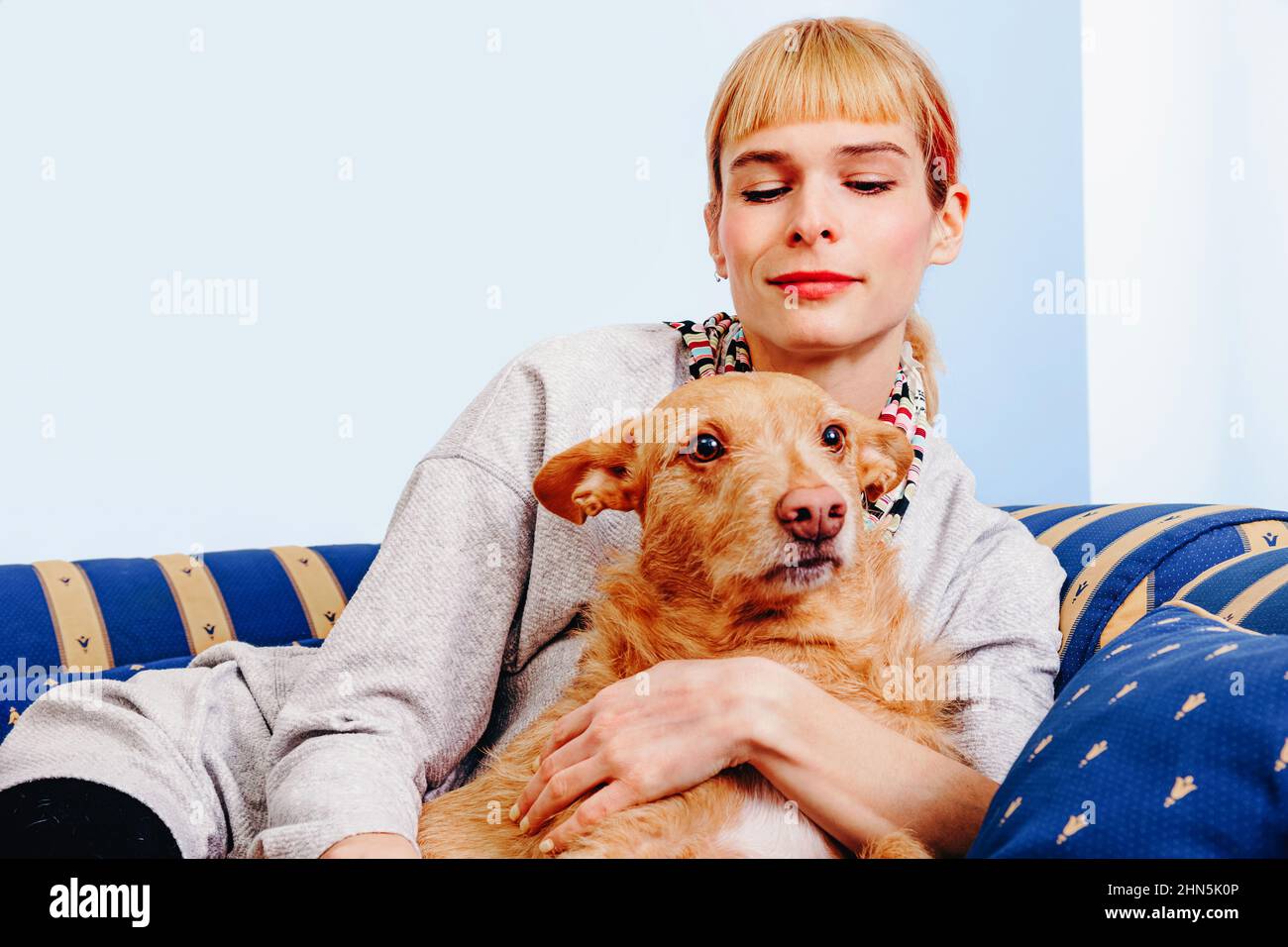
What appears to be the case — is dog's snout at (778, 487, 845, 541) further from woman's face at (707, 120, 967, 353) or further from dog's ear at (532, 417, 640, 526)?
woman's face at (707, 120, 967, 353)

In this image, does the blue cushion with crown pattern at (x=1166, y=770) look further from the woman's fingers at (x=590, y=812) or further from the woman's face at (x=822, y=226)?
the woman's face at (x=822, y=226)

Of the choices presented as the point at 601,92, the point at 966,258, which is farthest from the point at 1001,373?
the point at 601,92

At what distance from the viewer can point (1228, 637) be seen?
54.4 inches

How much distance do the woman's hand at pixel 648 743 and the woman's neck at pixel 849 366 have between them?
23.2 inches

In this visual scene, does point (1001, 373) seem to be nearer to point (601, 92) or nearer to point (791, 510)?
point (601, 92)

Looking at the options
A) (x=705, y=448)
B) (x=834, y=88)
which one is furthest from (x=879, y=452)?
(x=834, y=88)

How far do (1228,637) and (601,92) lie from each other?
A: 9.67 ft

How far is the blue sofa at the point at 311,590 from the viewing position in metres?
2.03

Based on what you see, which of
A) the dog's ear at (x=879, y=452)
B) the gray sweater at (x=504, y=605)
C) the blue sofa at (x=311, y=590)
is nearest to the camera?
the gray sweater at (x=504, y=605)

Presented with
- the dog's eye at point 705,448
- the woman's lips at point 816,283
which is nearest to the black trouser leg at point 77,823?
the dog's eye at point 705,448

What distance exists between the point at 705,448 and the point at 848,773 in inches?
19.2

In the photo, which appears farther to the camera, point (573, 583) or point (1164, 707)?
point (573, 583)

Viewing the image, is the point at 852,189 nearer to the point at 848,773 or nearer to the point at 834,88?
the point at 834,88

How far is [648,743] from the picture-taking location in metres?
1.48
